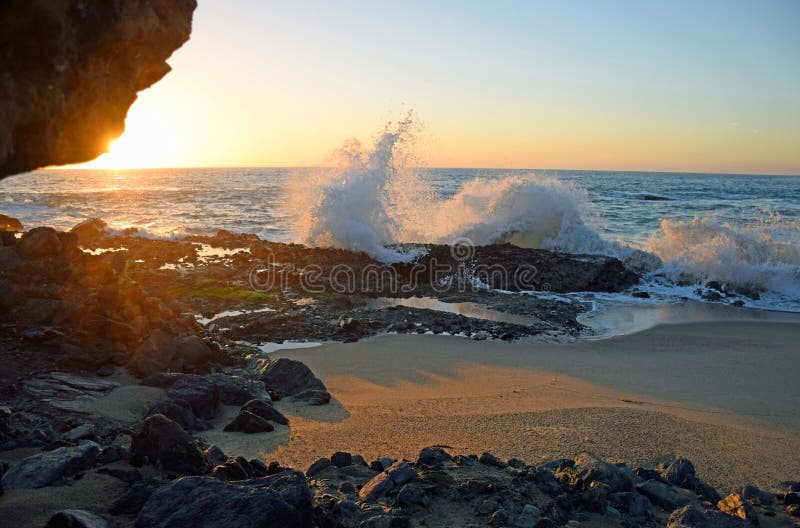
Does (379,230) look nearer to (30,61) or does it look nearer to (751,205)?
(30,61)

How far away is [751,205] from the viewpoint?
3775 centimetres

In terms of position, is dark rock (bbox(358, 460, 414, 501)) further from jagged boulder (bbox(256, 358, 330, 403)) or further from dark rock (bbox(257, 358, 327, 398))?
dark rock (bbox(257, 358, 327, 398))

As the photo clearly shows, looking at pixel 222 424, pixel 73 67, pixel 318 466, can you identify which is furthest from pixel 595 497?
pixel 73 67

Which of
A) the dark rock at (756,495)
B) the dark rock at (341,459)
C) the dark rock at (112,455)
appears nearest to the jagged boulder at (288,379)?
the dark rock at (341,459)

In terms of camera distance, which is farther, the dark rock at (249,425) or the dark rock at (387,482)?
the dark rock at (249,425)

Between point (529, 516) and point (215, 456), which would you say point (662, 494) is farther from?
point (215, 456)

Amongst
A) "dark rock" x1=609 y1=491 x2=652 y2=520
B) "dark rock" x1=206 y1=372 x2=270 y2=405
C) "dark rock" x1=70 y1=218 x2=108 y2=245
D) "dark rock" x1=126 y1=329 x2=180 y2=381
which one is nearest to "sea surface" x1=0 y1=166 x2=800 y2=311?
"dark rock" x1=70 y1=218 x2=108 y2=245

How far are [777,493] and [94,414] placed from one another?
549 cm

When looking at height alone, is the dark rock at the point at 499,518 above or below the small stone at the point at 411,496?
below

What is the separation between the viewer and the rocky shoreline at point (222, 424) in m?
3.55

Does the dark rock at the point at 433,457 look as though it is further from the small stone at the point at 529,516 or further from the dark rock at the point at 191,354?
the dark rock at the point at 191,354

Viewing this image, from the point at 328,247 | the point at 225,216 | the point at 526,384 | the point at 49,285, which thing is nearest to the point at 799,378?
the point at 526,384

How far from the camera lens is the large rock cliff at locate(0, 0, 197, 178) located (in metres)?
2.76

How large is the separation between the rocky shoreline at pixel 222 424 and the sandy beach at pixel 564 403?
425 mm
